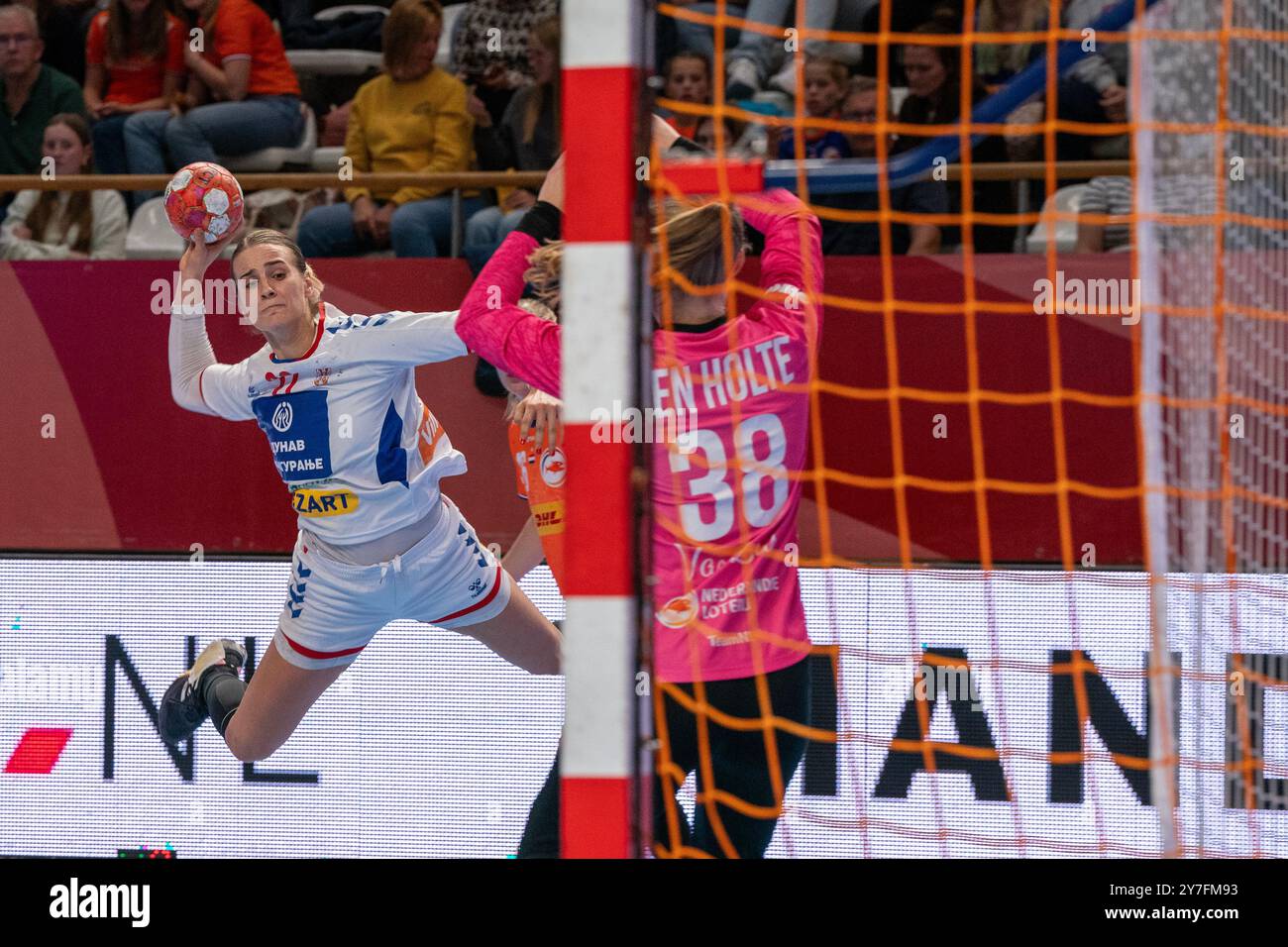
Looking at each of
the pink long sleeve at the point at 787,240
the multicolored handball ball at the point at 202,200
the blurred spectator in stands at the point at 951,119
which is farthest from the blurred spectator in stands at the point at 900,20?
the multicolored handball ball at the point at 202,200

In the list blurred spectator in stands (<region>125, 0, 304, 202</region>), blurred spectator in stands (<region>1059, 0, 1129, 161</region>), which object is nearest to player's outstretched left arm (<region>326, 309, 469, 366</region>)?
blurred spectator in stands (<region>125, 0, 304, 202</region>)

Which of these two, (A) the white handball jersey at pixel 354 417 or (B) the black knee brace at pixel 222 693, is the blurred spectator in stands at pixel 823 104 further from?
(B) the black knee brace at pixel 222 693

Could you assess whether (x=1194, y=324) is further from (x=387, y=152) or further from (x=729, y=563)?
(x=387, y=152)

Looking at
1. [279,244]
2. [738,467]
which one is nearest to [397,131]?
[279,244]

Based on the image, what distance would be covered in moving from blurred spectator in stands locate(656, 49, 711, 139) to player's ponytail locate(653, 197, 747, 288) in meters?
1.58

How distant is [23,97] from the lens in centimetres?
502

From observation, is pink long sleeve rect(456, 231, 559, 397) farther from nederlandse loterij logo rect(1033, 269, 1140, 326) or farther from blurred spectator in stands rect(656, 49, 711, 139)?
blurred spectator in stands rect(656, 49, 711, 139)

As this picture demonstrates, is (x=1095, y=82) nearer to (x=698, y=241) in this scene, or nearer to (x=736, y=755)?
(x=698, y=241)

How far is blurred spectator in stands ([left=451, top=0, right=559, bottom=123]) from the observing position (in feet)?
16.4

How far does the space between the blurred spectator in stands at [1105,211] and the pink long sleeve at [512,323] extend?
2019mm

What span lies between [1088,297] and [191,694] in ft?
8.79

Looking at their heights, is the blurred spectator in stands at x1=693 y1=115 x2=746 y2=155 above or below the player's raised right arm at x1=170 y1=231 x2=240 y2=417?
above

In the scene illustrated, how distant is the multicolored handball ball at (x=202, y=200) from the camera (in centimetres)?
358
